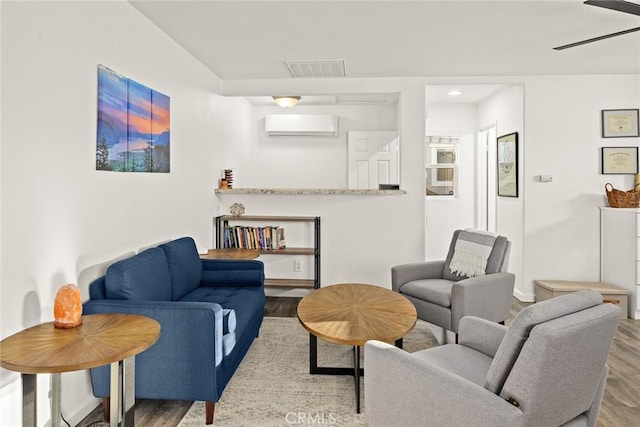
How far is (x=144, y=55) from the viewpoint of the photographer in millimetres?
2838

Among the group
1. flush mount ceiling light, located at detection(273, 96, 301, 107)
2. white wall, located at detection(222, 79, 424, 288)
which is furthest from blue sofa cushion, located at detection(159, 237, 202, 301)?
flush mount ceiling light, located at detection(273, 96, 301, 107)

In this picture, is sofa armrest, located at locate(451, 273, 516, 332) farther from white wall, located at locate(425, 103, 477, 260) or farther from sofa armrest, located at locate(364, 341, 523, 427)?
white wall, located at locate(425, 103, 477, 260)

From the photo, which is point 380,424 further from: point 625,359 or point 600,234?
point 600,234

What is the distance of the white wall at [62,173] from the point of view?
68.7 inches

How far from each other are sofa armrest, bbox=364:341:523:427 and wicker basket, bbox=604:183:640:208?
3745 mm

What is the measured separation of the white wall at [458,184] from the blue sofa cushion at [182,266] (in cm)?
405

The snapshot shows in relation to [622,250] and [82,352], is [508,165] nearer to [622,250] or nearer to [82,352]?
[622,250]

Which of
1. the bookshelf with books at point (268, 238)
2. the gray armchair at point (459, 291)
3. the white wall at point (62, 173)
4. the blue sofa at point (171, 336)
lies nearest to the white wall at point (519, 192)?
the gray armchair at point (459, 291)

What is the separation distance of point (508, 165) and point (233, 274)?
3.57 m

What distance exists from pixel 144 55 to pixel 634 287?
4791 mm

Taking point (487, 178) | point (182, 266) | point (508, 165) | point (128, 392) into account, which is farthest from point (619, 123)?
point (128, 392)

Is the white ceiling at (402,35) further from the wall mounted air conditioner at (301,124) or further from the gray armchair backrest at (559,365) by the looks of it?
the gray armchair backrest at (559,365)

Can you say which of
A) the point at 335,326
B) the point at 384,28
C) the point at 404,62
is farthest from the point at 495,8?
the point at 335,326

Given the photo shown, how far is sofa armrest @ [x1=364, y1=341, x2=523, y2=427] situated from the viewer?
1.34 meters
